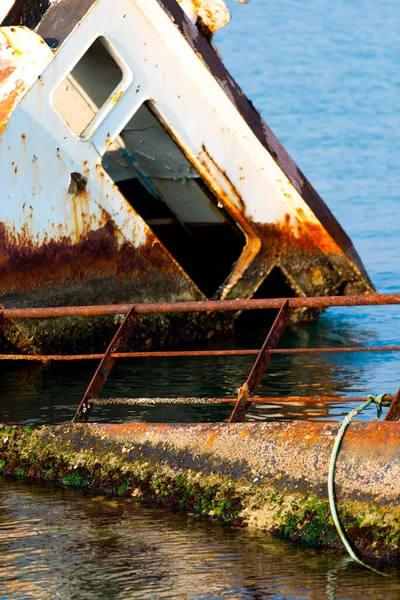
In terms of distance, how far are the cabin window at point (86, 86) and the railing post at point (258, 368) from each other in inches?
253

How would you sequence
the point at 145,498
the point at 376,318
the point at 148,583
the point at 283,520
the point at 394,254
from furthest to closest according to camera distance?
1. the point at 394,254
2. the point at 376,318
3. the point at 145,498
4. the point at 283,520
5. the point at 148,583

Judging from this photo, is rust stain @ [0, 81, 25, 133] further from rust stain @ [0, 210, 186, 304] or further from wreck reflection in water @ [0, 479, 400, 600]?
wreck reflection in water @ [0, 479, 400, 600]

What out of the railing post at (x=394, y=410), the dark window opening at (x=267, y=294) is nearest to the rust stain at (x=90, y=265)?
the dark window opening at (x=267, y=294)

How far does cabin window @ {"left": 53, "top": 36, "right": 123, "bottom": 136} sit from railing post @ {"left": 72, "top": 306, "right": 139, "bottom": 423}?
594 cm

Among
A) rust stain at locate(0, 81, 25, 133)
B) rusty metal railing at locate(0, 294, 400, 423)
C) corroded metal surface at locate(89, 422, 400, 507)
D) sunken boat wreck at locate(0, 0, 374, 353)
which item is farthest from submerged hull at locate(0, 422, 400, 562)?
rust stain at locate(0, 81, 25, 133)

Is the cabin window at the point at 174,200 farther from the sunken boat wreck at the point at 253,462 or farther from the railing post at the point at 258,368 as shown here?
the railing post at the point at 258,368

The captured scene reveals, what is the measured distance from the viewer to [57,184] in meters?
10.7

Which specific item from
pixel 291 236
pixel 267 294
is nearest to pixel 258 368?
pixel 291 236

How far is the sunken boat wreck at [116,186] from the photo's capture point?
10.5m

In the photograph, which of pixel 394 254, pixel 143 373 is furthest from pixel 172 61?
pixel 394 254

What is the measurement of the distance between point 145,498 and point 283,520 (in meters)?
0.96

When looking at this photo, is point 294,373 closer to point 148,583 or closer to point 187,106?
point 187,106

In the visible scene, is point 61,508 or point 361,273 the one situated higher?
point 61,508

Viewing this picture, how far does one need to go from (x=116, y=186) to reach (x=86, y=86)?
186 cm
